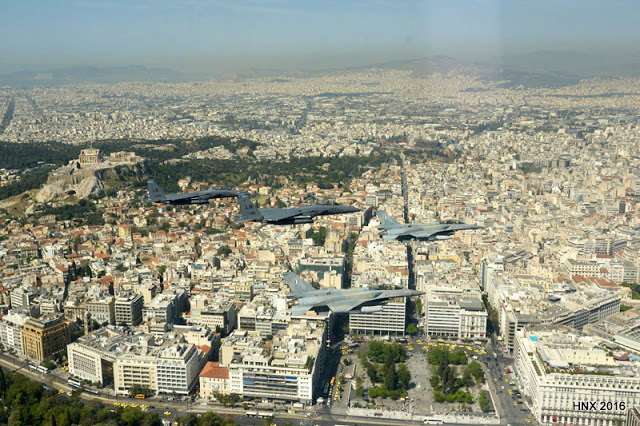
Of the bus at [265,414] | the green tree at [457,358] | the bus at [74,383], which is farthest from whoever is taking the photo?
the green tree at [457,358]

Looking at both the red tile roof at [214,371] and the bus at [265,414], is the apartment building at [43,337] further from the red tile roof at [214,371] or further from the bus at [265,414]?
the bus at [265,414]

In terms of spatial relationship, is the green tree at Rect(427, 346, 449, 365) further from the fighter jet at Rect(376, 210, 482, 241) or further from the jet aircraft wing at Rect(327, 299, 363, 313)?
the jet aircraft wing at Rect(327, 299, 363, 313)

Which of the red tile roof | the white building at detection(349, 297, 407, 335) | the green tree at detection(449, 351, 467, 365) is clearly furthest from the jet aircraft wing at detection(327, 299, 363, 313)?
the white building at detection(349, 297, 407, 335)

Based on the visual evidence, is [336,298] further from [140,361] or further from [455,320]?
[455,320]

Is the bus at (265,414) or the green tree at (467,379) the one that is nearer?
the bus at (265,414)

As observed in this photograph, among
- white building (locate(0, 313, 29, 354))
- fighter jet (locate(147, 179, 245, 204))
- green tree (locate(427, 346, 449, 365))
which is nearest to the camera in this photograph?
fighter jet (locate(147, 179, 245, 204))

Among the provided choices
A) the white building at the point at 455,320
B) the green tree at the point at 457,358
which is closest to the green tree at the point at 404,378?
the green tree at the point at 457,358

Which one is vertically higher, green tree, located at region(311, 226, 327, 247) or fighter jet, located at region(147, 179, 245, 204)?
fighter jet, located at region(147, 179, 245, 204)

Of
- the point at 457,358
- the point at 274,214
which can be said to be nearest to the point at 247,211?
the point at 274,214
